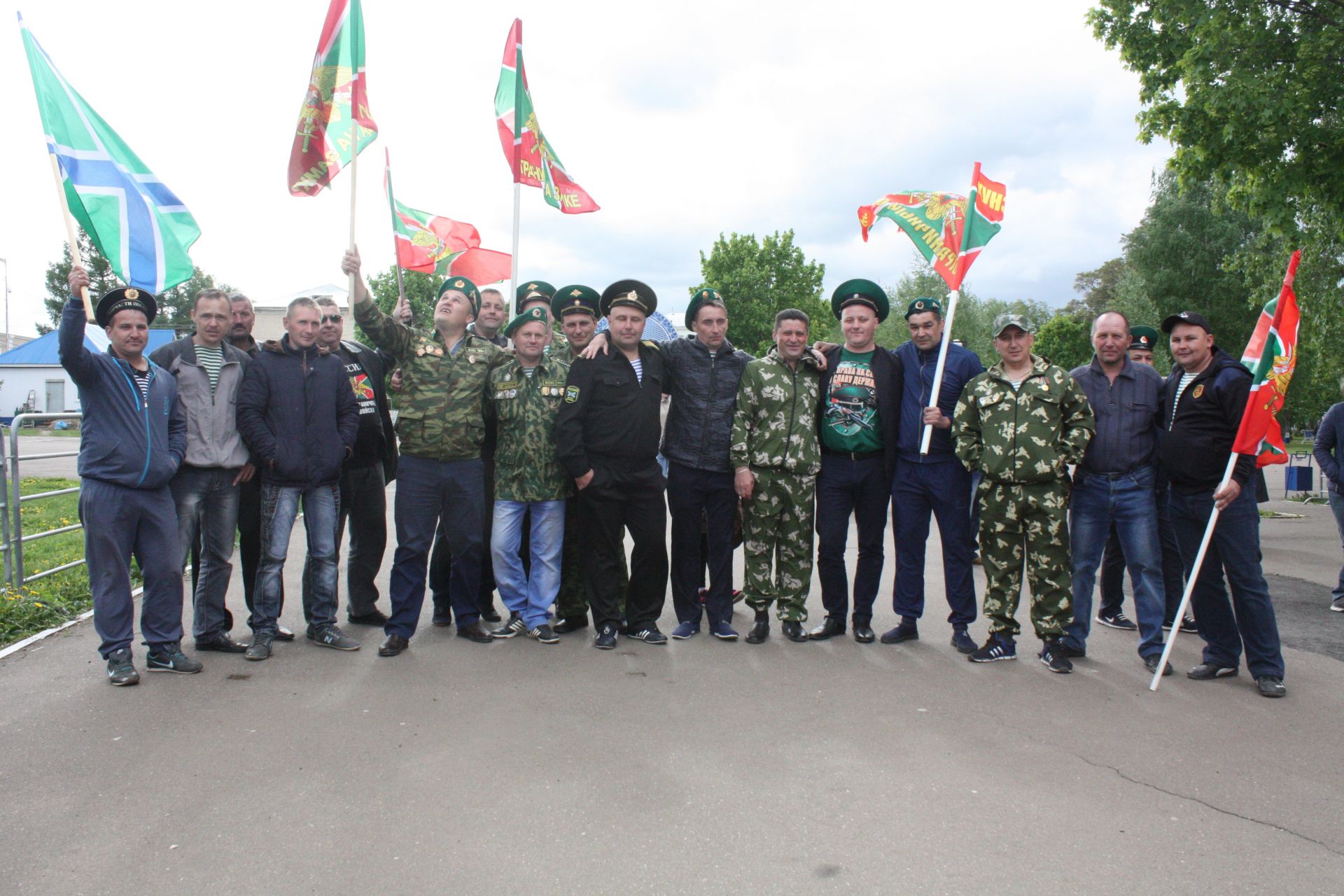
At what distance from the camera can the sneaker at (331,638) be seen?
5414mm

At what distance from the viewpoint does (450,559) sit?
6109 mm

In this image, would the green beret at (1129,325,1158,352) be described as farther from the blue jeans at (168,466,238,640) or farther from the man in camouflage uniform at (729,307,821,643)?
the blue jeans at (168,466,238,640)

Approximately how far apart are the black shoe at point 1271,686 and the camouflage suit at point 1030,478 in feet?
3.25

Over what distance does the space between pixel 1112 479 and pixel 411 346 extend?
4321mm

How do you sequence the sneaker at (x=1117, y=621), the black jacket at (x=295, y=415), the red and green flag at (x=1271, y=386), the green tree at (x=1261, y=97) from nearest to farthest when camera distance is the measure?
the red and green flag at (x=1271, y=386) < the black jacket at (x=295, y=415) < the sneaker at (x=1117, y=621) < the green tree at (x=1261, y=97)

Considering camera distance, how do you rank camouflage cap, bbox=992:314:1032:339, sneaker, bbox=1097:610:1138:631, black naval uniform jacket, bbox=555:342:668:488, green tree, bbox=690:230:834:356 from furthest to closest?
green tree, bbox=690:230:834:356 → sneaker, bbox=1097:610:1138:631 → black naval uniform jacket, bbox=555:342:668:488 → camouflage cap, bbox=992:314:1032:339

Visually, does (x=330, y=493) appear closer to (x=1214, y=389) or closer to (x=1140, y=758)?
(x=1140, y=758)

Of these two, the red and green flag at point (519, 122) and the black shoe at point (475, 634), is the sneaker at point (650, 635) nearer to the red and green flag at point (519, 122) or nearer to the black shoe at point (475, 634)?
the black shoe at point (475, 634)

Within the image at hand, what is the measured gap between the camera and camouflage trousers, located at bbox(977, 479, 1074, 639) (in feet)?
17.1

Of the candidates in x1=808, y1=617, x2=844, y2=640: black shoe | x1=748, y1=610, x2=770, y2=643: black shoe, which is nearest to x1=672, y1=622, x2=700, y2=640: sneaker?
x1=748, y1=610, x2=770, y2=643: black shoe

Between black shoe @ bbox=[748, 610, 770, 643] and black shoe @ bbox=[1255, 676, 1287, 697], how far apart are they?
8.95 feet

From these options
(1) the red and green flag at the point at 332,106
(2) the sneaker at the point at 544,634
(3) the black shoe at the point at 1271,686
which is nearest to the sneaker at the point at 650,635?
(2) the sneaker at the point at 544,634

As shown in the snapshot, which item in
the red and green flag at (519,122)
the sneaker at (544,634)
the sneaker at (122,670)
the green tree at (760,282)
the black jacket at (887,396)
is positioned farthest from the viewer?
the green tree at (760,282)

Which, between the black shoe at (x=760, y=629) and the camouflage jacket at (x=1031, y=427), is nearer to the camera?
the camouflage jacket at (x=1031, y=427)
